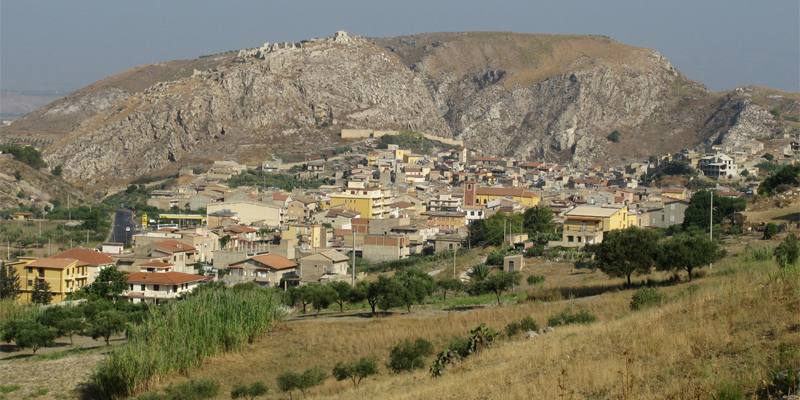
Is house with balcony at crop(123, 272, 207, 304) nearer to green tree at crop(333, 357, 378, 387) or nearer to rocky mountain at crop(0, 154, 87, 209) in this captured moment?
green tree at crop(333, 357, 378, 387)

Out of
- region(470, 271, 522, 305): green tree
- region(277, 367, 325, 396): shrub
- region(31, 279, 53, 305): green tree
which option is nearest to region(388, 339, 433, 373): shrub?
region(277, 367, 325, 396): shrub

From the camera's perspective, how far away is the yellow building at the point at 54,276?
4331cm

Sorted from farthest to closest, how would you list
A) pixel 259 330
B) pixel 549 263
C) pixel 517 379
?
pixel 549 263 < pixel 259 330 < pixel 517 379

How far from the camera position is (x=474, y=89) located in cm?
15725

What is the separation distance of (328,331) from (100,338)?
862 cm

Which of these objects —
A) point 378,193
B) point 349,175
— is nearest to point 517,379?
point 378,193

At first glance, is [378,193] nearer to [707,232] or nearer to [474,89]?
[707,232]

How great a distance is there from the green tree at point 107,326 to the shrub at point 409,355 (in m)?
11.1

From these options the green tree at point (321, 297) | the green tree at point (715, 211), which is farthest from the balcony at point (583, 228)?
the green tree at point (321, 297)

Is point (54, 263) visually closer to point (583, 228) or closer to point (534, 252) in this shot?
point (534, 252)

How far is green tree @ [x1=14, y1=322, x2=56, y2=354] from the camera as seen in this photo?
98.3 ft

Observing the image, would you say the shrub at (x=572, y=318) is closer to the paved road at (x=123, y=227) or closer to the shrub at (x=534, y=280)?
the shrub at (x=534, y=280)

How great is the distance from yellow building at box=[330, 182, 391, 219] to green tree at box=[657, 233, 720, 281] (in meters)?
42.2

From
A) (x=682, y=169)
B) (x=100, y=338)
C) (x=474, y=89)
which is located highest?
(x=474, y=89)
